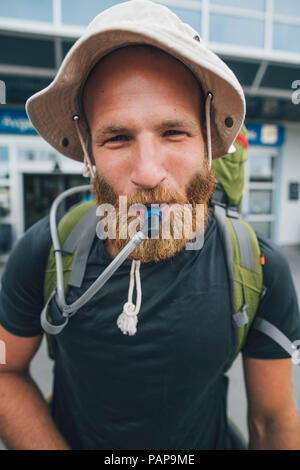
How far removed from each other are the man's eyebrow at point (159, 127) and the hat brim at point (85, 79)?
124 millimetres

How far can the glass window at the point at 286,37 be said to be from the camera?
5750 mm

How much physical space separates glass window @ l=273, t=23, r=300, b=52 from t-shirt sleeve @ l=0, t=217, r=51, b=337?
662 centimetres

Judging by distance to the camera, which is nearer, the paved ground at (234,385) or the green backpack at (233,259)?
the green backpack at (233,259)

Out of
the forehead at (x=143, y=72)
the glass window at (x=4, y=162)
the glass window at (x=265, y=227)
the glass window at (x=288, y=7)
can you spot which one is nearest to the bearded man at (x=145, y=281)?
the forehead at (x=143, y=72)

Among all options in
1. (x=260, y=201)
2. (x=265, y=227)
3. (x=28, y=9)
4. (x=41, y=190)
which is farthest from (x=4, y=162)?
(x=265, y=227)

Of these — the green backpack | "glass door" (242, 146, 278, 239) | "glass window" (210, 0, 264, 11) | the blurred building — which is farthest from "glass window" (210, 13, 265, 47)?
the green backpack

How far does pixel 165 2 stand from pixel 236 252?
236 inches

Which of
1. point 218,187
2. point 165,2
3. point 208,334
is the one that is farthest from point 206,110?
point 165,2

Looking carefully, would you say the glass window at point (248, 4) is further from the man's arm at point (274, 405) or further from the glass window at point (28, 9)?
the man's arm at point (274, 405)

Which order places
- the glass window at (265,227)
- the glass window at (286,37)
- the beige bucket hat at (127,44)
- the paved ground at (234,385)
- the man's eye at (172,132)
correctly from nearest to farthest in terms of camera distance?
the beige bucket hat at (127,44), the man's eye at (172,132), the paved ground at (234,385), the glass window at (286,37), the glass window at (265,227)

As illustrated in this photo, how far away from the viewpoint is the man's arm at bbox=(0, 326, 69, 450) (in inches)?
38.8

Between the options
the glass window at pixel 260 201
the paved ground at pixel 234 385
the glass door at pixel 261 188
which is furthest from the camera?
the glass window at pixel 260 201

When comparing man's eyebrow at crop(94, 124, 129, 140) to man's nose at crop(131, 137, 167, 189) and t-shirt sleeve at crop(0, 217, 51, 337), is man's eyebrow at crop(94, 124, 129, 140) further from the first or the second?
t-shirt sleeve at crop(0, 217, 51, 337)
